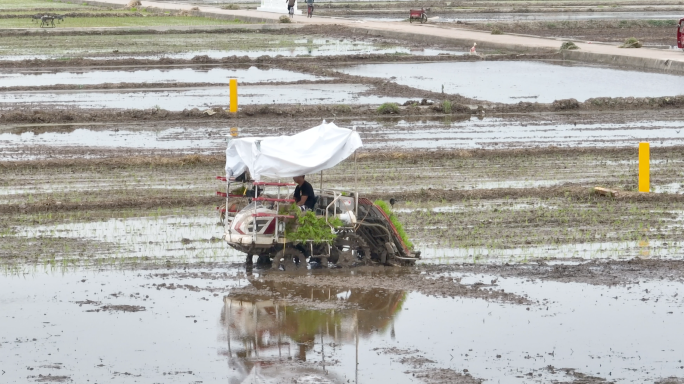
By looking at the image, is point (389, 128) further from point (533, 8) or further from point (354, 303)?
point (533, 8)

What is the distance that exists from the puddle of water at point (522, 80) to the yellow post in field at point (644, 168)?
13.9 meters

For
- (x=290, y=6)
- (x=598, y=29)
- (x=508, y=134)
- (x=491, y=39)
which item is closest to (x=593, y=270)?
(x=508, y=134)

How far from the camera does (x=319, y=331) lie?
12156 millimetres

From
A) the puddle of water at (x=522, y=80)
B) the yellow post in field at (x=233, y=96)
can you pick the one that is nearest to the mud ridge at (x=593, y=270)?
the yellow post in field at (x=233, y=96)

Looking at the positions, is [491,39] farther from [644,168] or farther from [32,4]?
[32,4]

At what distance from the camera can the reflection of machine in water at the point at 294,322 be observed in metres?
11.3

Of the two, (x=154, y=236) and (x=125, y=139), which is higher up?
(x=125, y=139)

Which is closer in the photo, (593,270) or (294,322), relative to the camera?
(294,322)

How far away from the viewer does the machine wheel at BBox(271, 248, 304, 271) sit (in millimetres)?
14550

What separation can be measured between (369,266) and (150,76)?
2686cm

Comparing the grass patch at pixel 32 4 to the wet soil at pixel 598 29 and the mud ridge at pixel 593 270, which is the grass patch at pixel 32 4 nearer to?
the wet soil at pixel 598 29

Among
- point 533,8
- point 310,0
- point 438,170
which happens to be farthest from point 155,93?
point 533,8

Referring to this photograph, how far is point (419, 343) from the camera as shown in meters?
11.7

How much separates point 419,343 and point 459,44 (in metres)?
42.7
